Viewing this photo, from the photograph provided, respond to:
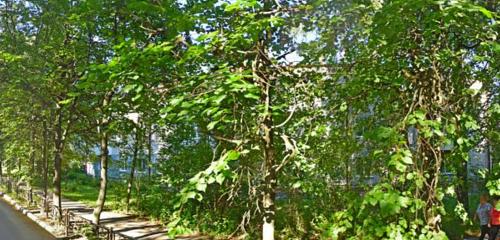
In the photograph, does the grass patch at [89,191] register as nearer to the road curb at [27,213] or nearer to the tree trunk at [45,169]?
the tree trunk at [45,169]

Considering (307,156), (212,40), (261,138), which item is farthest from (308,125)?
(212,40)

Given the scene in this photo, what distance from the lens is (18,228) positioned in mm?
18797

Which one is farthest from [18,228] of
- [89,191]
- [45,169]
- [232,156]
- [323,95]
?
[89,191]

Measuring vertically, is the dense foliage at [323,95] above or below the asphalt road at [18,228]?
above

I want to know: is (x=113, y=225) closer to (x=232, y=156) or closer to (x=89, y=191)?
(x=232, y=156)

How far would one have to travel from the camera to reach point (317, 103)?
8.09 m

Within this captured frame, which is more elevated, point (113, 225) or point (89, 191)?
point (89, 191)

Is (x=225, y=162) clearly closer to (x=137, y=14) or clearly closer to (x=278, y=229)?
(x=137, y=14)

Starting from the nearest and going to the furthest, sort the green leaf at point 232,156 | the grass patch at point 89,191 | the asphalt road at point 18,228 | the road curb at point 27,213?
1. the green leaf at point 232,156
2. the asphalt road at point 18,228
3. the road curb at point 27,213
4. the grass patch at point 89,191

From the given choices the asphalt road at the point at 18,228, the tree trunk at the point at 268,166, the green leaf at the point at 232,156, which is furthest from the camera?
the asphalt road at the point at 18,228

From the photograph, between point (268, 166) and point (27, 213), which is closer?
point (268, 166)

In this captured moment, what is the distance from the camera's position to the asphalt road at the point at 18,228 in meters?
16.8

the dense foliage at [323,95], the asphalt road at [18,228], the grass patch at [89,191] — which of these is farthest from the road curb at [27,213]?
the dense foliage at [323,95]

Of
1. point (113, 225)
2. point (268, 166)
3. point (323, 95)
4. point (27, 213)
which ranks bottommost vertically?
point (113, 225)
